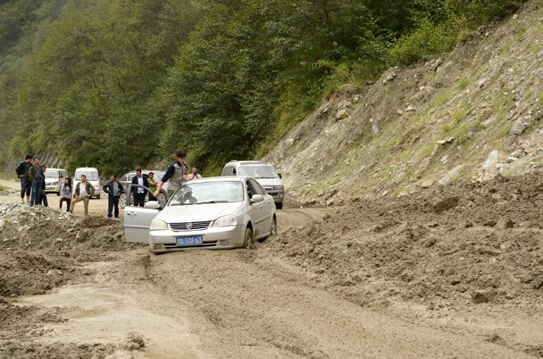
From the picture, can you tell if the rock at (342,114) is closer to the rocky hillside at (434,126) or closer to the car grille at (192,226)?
the rocky hillside at (434,126)

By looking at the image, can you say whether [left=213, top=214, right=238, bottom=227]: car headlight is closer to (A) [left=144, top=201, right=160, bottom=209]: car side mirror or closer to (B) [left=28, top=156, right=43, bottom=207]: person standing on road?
(A) [left=144, top=201, right=160, bottom=209]: car side mirror

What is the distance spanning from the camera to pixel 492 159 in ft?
53.2

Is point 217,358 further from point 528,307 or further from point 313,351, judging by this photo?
point 528,307

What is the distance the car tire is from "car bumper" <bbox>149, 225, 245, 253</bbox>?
14cm

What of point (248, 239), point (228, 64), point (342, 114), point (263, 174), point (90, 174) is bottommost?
point (90, 174)

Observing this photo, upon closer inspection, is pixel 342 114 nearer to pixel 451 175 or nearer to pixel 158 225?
pixel 451 175

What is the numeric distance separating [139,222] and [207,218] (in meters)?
2.02

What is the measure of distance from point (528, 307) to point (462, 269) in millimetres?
1305

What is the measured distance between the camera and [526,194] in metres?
11.9

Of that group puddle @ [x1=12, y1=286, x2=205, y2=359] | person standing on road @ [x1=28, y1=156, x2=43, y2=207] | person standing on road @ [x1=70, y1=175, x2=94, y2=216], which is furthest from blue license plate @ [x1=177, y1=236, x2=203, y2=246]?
person standing on road @ [x1=70, y1=175, x2=94, y2=216]

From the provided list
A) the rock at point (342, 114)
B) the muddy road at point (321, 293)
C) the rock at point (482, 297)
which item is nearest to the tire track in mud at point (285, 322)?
the muddy road at point (321, 293)

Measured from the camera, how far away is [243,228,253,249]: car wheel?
1227 cm

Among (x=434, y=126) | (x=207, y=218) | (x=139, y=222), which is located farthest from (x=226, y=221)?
(x=434, y=126)

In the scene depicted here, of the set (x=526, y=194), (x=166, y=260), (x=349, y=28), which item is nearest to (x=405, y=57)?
(x=349, y=28)
